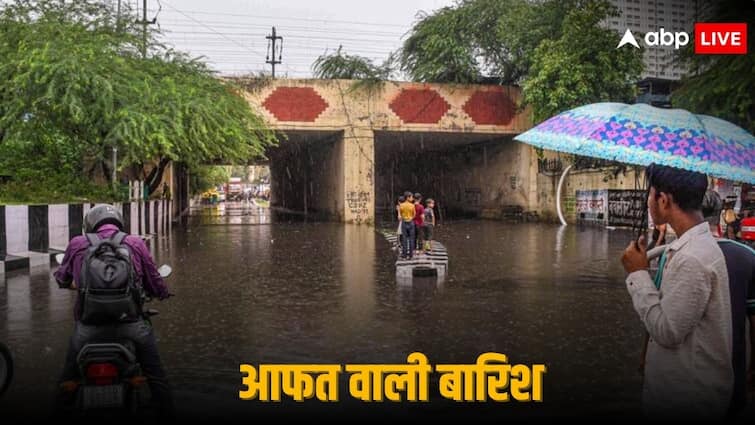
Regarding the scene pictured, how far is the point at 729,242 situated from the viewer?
104 inches

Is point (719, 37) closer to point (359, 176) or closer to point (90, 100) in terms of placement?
point (90, 100)

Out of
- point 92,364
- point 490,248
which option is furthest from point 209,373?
point 490,248

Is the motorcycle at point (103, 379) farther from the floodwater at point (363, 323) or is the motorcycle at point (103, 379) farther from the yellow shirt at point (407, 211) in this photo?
the yellow shirt at point (407, 211)

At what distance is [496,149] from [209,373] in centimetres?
3051

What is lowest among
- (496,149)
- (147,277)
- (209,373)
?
(209,373)

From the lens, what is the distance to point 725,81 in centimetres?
1127

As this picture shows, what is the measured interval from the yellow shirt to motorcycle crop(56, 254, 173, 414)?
30.8 feet

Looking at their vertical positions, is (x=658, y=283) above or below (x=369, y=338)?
above

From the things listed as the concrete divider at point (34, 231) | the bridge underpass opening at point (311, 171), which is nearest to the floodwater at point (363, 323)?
the concrete divider at point (34, 231)

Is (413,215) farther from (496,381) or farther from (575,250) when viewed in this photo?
(496,381)

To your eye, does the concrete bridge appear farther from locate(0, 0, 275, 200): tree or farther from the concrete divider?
the concrete divider

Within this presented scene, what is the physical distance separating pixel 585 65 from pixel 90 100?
58.3 ft

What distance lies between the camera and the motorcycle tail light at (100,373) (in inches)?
134

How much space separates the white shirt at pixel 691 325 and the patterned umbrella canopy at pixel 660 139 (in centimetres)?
385
